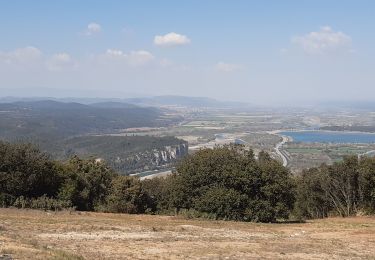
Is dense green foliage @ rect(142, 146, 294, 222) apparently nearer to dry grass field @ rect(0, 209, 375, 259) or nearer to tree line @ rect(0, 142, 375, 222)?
tree line @ rect(0, 142, 375, 222)

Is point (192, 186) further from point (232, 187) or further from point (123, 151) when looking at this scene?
point (123, 151)

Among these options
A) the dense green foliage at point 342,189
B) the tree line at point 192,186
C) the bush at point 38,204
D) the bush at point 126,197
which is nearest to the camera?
the bush at point 38,204

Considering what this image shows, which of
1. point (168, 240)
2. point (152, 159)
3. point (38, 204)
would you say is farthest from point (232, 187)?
point (152, 159)

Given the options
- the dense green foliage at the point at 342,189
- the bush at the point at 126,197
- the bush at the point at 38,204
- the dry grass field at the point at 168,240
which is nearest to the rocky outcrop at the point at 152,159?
the dense green foliage at the point at 342,189

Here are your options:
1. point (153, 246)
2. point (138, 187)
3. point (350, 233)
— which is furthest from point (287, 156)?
point (153, 246)

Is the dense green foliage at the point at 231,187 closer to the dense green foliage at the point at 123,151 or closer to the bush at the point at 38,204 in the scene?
the bush at the point at 38,204

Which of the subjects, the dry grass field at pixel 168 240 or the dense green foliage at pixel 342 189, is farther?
the dense green foliage at pixel 342 189

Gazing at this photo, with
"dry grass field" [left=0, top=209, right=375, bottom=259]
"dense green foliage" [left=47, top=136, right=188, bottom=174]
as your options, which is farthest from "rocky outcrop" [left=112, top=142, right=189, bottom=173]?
"dry grass field" [left=0, top=209, right=375, bottom=259]
